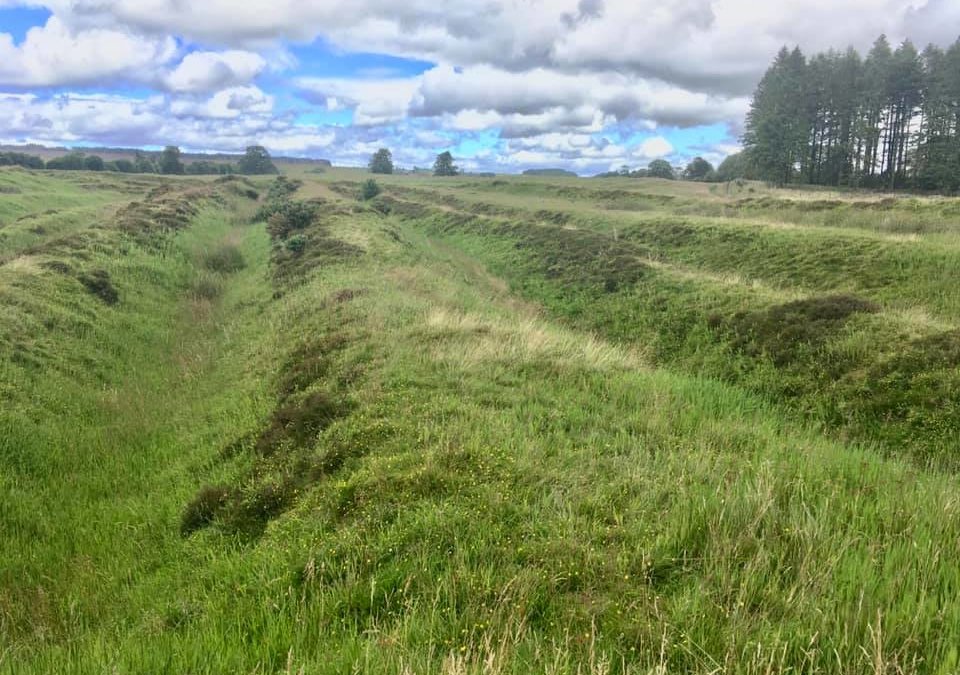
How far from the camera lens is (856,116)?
6475cm

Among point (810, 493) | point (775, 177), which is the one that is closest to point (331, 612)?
point (810, 493)

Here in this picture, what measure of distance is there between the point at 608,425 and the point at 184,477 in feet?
22.8

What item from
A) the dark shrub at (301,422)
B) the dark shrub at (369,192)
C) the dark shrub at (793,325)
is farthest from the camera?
the dark shrub at (369,192)

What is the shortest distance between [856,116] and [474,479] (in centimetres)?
7740

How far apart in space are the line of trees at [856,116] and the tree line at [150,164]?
121m

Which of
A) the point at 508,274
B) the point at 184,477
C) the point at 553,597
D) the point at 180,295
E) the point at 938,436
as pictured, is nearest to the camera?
the point at 553,597

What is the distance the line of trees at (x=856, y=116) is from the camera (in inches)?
2226

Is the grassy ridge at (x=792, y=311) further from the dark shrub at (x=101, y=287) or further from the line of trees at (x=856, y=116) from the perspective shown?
the line of trees at (x=856, y=116)

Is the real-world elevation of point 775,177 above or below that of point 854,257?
above

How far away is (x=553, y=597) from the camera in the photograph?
4590 mm

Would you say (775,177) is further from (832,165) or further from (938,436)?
(938,436)

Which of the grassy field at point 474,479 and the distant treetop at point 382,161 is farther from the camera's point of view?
the distant treetop at point 382,161

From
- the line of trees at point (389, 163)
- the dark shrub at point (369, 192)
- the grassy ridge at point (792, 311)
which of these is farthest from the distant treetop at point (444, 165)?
the grassy ridge at point (792, 311)

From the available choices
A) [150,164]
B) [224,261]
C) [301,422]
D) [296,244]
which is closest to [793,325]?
[301,422]
